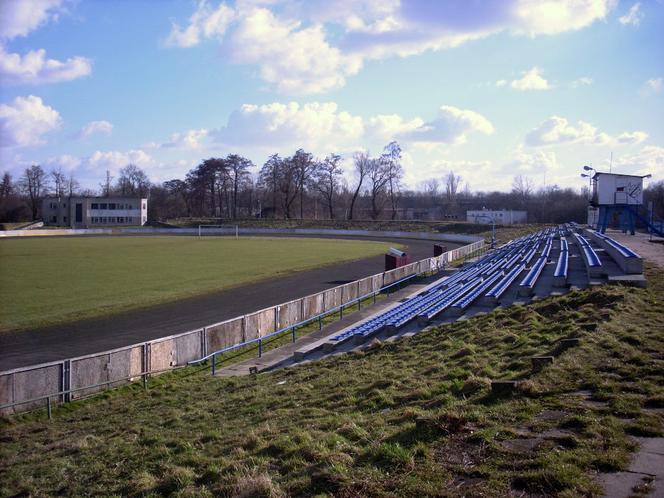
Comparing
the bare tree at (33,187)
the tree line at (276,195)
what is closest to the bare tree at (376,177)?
the tree line at (276,195)

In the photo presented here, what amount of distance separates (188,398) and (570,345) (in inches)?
359

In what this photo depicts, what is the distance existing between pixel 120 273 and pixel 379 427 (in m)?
38.1

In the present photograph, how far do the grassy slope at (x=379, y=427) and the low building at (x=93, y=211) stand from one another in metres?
113

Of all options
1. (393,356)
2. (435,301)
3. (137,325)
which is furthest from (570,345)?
(137,325)

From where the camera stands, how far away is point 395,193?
130750 mm

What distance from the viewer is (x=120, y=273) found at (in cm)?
4244

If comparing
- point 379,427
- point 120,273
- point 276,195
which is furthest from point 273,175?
point 379,427

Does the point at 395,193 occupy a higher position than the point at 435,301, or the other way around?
the point at 395,193

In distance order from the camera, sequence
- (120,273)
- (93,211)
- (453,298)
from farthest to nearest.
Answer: (93,211) → (120,273) → (453,298)

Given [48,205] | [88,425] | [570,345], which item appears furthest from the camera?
[48,205]

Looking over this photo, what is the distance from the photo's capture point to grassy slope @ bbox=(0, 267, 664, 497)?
→ 6.22 metres

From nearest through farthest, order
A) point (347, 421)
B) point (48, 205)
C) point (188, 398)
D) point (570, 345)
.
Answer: point (347, 421) → point (570, 345) → point (188, 398) → point (48, 205)

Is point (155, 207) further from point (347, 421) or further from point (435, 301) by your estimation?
point (347, 421)

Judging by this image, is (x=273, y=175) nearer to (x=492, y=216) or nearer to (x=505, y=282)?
(x=492, y=216)
